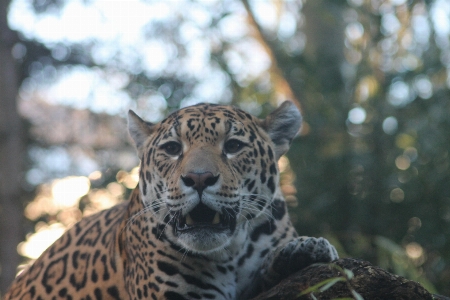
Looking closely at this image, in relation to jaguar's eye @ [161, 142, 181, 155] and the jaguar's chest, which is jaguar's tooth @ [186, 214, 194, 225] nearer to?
the jaguar's chest

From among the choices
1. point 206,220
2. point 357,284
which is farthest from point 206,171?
point 357,284

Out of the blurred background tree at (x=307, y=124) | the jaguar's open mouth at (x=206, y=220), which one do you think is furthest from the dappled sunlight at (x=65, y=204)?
the jaguar's open mouth at (x=206, y=220)

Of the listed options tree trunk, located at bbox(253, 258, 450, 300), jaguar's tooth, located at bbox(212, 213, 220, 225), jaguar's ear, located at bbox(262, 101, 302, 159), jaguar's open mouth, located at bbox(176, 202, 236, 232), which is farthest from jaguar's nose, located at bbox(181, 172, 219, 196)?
jaguar's ear, located at bbox(262, 101, 302, 159)

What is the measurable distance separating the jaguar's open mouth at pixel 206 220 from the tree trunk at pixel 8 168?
306 inches

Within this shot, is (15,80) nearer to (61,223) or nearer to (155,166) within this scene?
(61,223)

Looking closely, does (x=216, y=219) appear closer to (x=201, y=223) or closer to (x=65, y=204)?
(x=201, y=223)

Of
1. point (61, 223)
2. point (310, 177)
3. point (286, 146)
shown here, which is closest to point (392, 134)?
point (310, 177)

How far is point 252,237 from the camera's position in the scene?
4.86 m

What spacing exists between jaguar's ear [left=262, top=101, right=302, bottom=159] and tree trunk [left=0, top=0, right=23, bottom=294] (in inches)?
295

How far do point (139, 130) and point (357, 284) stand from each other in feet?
7.75

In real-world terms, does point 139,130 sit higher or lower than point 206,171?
higher

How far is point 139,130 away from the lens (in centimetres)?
533

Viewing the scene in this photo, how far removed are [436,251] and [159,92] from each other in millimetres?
5567

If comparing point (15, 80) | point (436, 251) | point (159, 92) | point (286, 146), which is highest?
point (15, 80)
